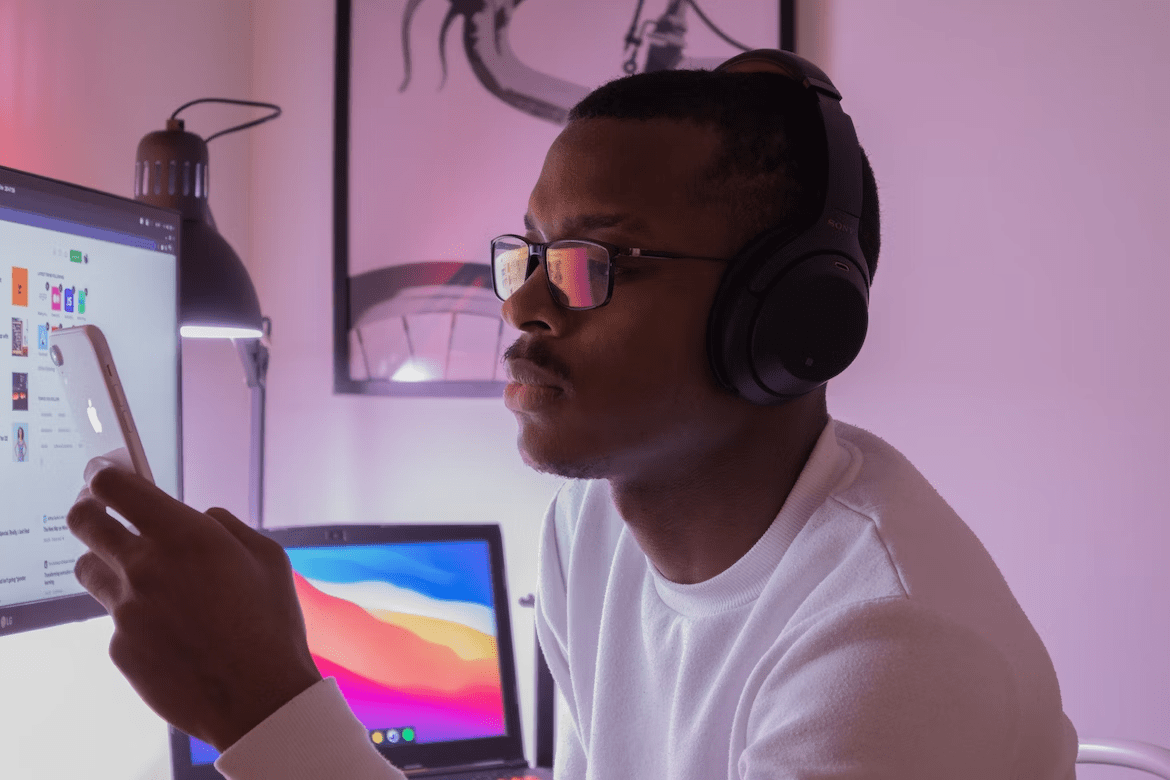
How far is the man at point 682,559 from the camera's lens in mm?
641

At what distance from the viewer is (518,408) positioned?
90cm

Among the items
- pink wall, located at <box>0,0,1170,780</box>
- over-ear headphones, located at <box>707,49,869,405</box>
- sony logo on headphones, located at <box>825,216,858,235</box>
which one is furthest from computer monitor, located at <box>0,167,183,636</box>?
sony logo on headphones, located at <box>825,216,858,235</box>

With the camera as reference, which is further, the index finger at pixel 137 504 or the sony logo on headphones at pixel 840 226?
the sony logo on headphones at pixel 840 226

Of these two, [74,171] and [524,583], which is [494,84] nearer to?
[74,171]

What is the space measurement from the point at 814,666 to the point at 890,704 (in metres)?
0.07

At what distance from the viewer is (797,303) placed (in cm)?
83

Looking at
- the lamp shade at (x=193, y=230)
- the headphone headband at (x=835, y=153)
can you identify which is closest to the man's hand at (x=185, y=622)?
the headphone headband at (x=835, y=153)

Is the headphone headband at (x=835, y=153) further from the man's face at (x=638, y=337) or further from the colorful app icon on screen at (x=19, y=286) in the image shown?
the colorful app icon on screen at (x=19, y=286)

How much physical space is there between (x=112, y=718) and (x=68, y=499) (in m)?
0.63

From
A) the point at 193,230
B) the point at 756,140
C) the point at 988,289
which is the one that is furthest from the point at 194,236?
the point at 988,289

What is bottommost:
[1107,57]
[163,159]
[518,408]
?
[518,408]

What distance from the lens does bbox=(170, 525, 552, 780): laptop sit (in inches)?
50.3

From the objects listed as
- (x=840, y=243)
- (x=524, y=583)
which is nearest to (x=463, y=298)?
(x=524, y=583)

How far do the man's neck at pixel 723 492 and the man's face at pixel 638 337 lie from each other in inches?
0.9
